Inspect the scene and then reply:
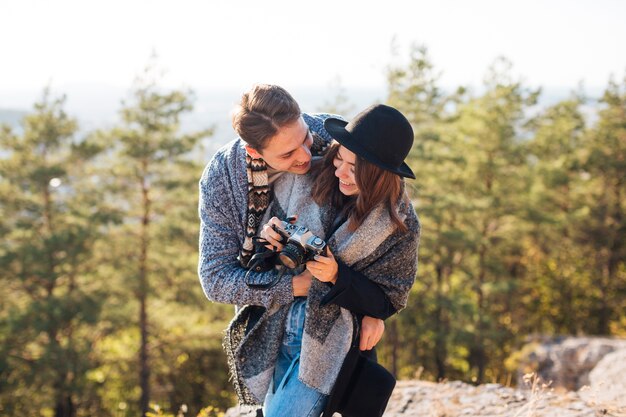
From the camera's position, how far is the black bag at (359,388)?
8.61 feet

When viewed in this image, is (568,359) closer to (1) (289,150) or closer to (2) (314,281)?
(2) (314,281)

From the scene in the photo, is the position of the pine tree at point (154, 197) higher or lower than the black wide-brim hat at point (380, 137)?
lower

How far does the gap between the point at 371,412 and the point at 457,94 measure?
17510 mm

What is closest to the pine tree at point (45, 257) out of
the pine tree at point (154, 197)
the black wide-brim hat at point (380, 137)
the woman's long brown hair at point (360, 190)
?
Result: the pine tree at point (154, 197)

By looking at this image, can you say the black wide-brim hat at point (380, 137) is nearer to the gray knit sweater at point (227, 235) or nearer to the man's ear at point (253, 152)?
the man's ear at point (253, 152)

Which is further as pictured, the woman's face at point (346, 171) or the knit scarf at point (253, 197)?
the knit scarf at point (253, 197)

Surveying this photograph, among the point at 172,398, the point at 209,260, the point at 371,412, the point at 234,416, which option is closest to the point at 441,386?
the point at 234,416

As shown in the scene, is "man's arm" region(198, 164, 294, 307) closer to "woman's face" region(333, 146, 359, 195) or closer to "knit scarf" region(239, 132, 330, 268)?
"knit scarf" region(239, 132, 330, 268)

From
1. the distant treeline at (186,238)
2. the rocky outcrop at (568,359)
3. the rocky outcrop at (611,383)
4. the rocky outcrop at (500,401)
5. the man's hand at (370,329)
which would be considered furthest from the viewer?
the distant treeline at (186,238)

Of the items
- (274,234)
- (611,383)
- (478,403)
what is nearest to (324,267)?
(274,234)

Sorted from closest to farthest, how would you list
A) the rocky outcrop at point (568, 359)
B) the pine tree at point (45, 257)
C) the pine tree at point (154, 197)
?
1. the rocky outcrop at point (568, 359)
2. the pine tree at point (45, 257)
3. the pine tree at point (154, 197)

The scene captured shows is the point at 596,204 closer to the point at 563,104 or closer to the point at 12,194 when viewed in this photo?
the point at 563,104

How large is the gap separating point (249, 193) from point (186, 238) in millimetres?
11250

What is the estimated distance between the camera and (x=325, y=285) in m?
2.44
